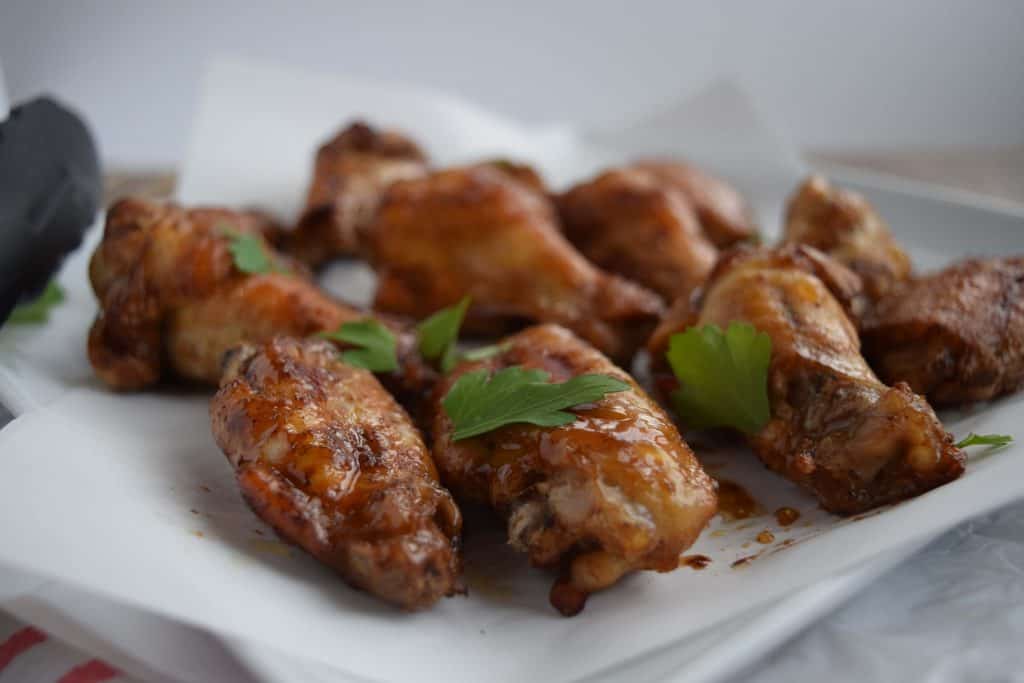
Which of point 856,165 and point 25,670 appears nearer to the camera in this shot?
point 25,670

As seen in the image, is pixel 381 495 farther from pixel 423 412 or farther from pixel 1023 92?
pixel 1023 92

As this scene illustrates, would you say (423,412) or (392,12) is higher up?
(392,12)

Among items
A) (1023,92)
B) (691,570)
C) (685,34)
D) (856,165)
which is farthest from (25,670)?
(1023,92)

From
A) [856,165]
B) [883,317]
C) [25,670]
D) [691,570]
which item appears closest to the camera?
[25,670]

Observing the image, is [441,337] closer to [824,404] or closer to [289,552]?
[289,552]

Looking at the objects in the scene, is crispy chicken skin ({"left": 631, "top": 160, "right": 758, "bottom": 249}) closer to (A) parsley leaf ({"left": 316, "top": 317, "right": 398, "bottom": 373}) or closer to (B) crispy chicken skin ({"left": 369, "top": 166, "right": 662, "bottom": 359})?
(B) crispy chicken skin ({"left": 369, "top": 166, "right": 662, "bottom": 359})

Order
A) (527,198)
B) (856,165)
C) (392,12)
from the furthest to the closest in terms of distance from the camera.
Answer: (392,12) < (856,165) < (527,198)

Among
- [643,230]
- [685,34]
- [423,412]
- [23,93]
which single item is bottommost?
[23,93]

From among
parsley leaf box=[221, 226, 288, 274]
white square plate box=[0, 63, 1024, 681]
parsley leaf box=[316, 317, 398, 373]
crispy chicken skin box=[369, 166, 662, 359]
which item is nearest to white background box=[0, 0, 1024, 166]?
crispy chicken skin box=[369, 166, 662, 359]
